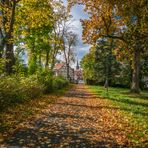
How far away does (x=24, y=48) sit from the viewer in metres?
37.8

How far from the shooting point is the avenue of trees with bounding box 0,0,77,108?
19494 millimetres

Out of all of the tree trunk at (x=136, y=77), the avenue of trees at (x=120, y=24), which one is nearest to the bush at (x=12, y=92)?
the avenue of trees at (x=120, y=24)

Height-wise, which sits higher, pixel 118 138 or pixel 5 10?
pixel 5 10

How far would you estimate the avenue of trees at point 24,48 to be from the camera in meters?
19.5

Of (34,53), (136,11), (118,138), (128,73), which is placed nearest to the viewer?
(118,138)

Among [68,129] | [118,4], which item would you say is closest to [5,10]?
[118,4]

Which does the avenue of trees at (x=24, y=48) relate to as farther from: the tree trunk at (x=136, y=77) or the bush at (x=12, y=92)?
the tree trunk at (x=136, y=77)

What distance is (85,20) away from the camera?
1431 inches

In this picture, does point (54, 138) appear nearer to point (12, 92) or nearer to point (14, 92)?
point (12, 92)

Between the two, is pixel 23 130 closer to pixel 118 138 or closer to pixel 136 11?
pixel 118 138

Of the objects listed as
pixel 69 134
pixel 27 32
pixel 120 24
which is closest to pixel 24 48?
pixel 27 32

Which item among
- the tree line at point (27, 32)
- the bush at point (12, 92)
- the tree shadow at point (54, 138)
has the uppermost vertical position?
the tree line at point (27, 32)

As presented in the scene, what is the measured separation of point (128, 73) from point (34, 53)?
31858mm

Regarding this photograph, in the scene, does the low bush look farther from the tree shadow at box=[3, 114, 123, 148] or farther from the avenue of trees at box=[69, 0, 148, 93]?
the avenue of trees at box=[69, 0, 148, 93]
